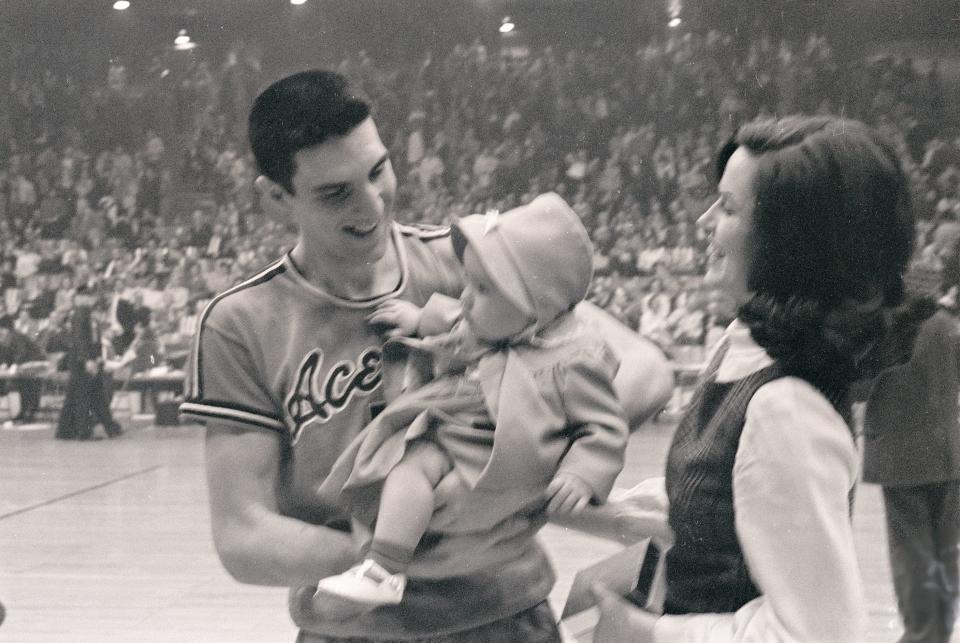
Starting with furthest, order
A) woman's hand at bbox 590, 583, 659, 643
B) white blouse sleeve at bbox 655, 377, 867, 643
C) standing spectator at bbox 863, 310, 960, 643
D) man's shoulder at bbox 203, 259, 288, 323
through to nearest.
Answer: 1. standing spectator at bbox 863, 310, 960, 643
2. man's shoulder at bbox 203, 259, 288, 323
3. woman's hand at bbox 590, 583, 659, 643
4. white blouse sleeve at bbox 655, 377, 867, 643

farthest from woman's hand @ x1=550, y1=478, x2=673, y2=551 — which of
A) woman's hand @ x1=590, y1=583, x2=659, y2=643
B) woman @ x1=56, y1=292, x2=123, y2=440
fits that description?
woman @ x1=56, y1=292, x2=123, y2=440

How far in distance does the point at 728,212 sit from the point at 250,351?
0.35 m

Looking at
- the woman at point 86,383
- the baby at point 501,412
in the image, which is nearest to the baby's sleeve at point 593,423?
the baby at point 501,412

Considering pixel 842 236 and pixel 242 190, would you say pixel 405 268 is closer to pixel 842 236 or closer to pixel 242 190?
pixel 242 190

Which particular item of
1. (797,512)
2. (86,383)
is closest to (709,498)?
(797,512)

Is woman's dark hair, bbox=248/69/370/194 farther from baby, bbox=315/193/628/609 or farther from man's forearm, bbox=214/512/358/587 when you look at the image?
man's forearm, bbox=214/512/358/587

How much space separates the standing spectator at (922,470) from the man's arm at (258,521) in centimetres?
45

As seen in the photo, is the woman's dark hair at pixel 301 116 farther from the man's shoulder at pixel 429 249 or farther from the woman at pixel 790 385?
the woman at pixel 790 385

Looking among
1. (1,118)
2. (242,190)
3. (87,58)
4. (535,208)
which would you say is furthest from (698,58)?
(1,118)

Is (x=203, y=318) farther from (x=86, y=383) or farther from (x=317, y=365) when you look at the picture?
(x=86, y=383)

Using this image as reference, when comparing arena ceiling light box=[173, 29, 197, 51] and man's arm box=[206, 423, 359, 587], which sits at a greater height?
arena ceiling light box=[173, 29, 197, 51]

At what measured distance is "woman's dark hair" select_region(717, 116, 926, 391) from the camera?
0.61m

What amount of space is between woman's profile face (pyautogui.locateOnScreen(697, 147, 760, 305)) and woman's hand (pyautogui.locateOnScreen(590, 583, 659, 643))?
210 millimetres

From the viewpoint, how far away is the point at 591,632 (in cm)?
81
